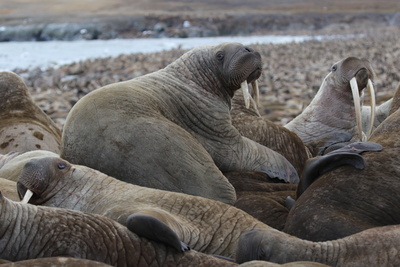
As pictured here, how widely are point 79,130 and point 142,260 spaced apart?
1.73 meters

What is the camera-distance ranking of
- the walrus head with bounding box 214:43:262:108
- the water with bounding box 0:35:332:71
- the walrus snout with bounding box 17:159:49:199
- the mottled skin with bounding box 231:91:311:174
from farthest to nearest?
the water with bounding box 0:35:332:71, the mottled skin with bounding box 231:91:311:174, the walrus head with bounding box 214:43:262:108, the walrus snout with bounding box 17:159:49:199

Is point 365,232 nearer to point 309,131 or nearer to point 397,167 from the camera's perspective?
point 397,167

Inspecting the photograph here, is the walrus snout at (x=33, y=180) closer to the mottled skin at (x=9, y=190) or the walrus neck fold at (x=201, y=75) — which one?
the mottled skin at (x=9, y=190)

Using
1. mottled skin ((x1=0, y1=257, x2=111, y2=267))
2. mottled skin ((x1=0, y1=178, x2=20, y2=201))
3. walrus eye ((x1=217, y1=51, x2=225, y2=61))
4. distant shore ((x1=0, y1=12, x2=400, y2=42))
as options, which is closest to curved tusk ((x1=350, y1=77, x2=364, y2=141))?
walrus eye ((x1=217, y1=51, x2=225, y2=61))

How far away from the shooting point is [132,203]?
3762 mm

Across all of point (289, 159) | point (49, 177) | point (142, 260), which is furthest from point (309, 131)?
point (142, 260)

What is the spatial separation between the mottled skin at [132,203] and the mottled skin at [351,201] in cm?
25

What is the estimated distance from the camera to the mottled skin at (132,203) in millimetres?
3623

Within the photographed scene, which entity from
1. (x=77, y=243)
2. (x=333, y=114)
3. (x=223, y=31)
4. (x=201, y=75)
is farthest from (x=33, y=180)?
(x=223, y=31)

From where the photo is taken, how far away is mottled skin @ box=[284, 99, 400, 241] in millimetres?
3643

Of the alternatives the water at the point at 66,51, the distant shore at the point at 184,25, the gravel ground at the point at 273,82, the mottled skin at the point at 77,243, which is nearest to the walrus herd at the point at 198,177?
the mottled skin at the point at 77,243

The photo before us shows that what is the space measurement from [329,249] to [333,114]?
3.62 m

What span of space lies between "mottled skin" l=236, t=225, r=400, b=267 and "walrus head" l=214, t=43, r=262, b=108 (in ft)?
7.99

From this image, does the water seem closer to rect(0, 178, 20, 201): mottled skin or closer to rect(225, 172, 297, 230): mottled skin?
rect(225, 172, 297, 230): mottled skin
